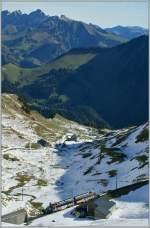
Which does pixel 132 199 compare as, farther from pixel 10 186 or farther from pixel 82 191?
pixel 10 186

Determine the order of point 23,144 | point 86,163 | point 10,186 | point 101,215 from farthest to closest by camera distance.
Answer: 1. point 23,144
2. point 86,163
3. point 10,186
4. point 101,215

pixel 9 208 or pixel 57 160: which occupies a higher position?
pixel 57 160

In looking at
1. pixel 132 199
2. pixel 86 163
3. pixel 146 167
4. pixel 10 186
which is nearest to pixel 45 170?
pixel 86 163

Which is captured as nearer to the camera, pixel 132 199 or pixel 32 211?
pixel 132 199

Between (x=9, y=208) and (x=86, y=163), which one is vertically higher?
(x=86, y=163)

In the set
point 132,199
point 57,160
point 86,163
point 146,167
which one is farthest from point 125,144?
point 132,199

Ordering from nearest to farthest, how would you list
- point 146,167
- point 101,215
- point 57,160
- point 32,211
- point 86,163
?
1. point 101,215
2. point 32,211
3. point 146,167
4. point 86,163
5. point 57,160

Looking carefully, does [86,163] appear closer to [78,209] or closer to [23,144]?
[23,144]

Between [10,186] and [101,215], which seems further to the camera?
[10,186]

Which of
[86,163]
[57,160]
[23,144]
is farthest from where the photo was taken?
[23,144]
